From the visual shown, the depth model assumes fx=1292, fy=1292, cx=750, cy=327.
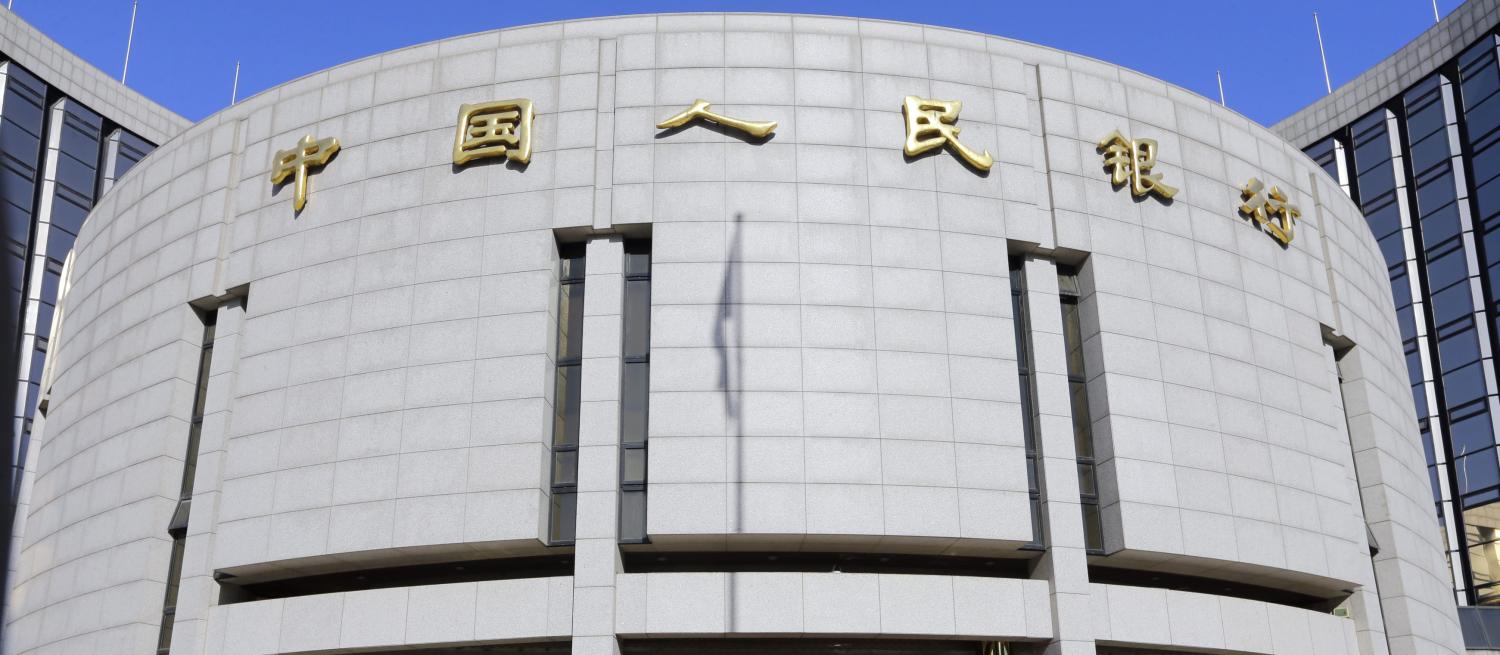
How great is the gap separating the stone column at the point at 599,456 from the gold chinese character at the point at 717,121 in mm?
3147

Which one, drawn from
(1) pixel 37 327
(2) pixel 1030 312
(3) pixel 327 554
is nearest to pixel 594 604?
(3) pixel 327 554

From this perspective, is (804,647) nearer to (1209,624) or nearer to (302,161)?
(1209,624)

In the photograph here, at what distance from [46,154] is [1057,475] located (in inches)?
2068

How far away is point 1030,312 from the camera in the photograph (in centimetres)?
3162

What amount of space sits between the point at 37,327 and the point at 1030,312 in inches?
1891

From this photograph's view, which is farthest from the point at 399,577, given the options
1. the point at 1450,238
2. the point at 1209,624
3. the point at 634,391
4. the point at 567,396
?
the point at 1450,238

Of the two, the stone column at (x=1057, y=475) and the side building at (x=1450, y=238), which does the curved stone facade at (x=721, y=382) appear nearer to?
the stone column at (x=1057, y=475)

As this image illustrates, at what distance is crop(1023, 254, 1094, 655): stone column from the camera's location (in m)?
28.4

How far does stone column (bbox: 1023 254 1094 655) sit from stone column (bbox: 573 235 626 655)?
31.9 ft

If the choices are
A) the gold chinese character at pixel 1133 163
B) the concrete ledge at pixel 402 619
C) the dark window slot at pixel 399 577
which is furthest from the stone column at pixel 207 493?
the gold chinese character at pixel 1133 163

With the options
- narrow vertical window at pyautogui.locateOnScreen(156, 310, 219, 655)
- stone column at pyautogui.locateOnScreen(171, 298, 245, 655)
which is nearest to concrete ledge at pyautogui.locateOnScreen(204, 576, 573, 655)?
stone column at pyautogui.locateOnScreen(171, 298, 245, 655)

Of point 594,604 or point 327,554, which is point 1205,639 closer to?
point 594,604

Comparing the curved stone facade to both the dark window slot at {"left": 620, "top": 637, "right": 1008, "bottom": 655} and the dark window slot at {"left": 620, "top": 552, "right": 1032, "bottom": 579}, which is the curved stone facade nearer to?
the dark window slot at {"left": 620, "top": 552, "right": 1032, "bottom": 579}

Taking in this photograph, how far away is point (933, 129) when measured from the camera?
31.8 metres
